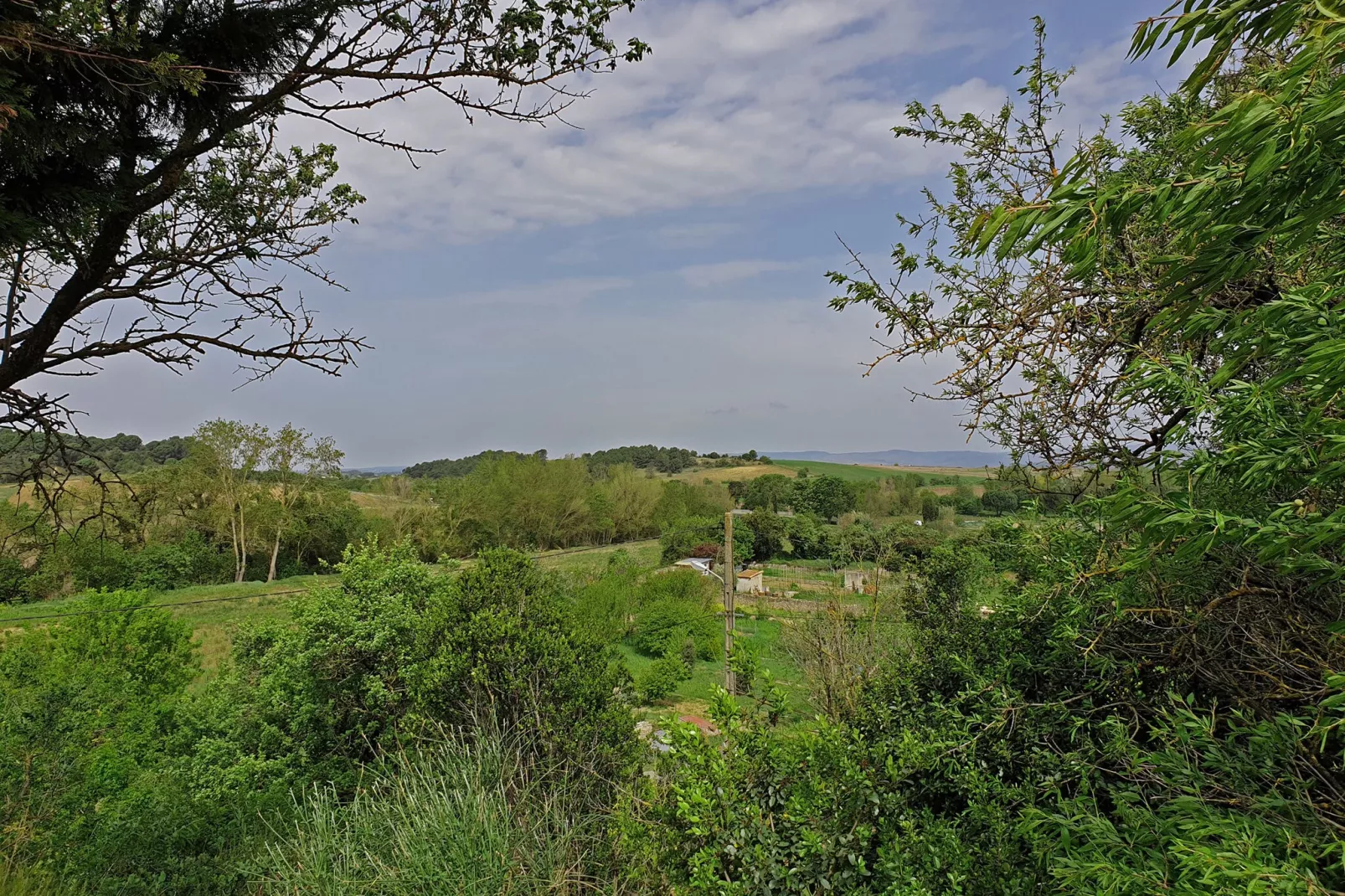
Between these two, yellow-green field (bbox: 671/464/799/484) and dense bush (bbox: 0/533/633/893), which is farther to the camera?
yellow-green field (bbox: 671/464/799/484)

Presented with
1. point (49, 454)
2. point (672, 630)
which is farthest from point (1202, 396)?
point (672, 630)

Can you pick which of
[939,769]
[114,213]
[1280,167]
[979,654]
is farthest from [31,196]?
[979,654]

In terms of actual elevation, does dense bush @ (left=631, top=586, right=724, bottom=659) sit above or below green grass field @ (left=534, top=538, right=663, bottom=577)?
below

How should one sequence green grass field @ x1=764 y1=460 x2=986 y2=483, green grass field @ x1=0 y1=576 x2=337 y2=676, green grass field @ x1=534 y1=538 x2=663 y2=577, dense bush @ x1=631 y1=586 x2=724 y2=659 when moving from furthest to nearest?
green grass field @ x1=764 y1=460 x2=986 y2=483, green grass field @ x1=534 y1=538 x2=663 y2=577, dense bush @ x1=631 y1=586 x2=724 y2=659, green grass field @ x1=0 y1=576 x2=337 y2=676

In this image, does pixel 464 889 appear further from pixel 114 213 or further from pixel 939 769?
pixel 114 213

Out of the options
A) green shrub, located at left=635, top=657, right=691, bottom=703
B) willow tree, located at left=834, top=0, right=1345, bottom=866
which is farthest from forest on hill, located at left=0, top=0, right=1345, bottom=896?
green shrub, located at left=635, top=657, right=691, bottom=703

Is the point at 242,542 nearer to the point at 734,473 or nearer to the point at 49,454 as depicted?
the point at 49,454

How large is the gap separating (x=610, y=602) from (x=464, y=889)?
21.0m

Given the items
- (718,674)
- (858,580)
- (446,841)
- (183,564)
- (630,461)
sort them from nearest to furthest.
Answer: (446,841)
(858,580)
(718,674)
(183,564)
(630,461)

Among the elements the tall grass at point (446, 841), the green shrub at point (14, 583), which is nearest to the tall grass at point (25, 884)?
the tall grass at point (446, 841)

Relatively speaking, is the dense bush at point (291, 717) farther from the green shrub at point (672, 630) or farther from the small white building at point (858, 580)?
the green shrub at point (672, 630)

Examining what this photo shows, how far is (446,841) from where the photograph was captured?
3.21m

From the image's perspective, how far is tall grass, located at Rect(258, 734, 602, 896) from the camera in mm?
3096

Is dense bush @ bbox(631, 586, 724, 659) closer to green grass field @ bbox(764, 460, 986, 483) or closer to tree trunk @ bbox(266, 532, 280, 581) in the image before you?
tree trunk @ bbox(266, 532, 280, 581)
